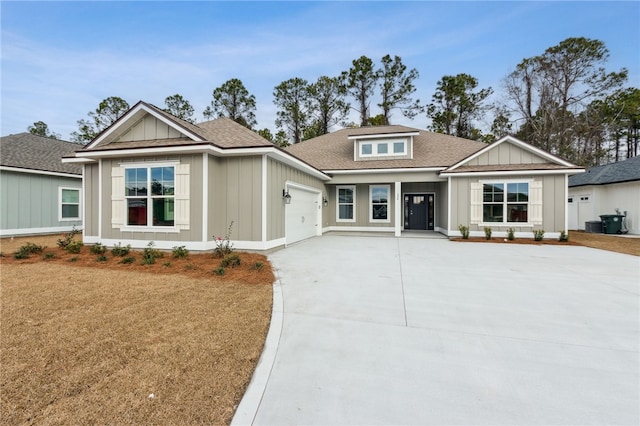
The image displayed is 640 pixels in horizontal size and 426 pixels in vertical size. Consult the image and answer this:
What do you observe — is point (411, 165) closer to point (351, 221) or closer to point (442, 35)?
point (351, 221)

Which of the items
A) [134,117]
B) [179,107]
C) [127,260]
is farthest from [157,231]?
[179,107]

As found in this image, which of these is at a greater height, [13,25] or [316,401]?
[13,25]

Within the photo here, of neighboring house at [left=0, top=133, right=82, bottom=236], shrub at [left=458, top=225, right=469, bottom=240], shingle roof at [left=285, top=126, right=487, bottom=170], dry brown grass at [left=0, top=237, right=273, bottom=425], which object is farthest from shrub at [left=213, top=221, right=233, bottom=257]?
shrub at [left=458, top=225, right=469, bottom=240]

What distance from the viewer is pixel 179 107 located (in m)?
28.6

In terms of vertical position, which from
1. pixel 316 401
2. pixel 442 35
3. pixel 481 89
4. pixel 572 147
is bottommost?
pixel 316 401

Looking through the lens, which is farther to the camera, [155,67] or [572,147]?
[572,147]

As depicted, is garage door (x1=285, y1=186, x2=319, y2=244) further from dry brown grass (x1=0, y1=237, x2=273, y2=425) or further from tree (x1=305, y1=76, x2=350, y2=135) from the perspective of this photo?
tree (x1=305, y1=76, x2=350, y2=135)

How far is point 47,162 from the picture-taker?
40.2ft

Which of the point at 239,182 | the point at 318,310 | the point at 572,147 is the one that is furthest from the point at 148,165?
the point at 572,147

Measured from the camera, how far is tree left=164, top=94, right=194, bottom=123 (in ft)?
92.7

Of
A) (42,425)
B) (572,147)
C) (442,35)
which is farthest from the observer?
(572,147)

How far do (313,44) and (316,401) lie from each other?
13.8 meters

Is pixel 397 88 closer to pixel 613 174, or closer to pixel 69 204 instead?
pixel 613 174

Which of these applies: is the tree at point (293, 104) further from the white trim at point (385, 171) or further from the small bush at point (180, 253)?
the small bush at point (180, 253)
